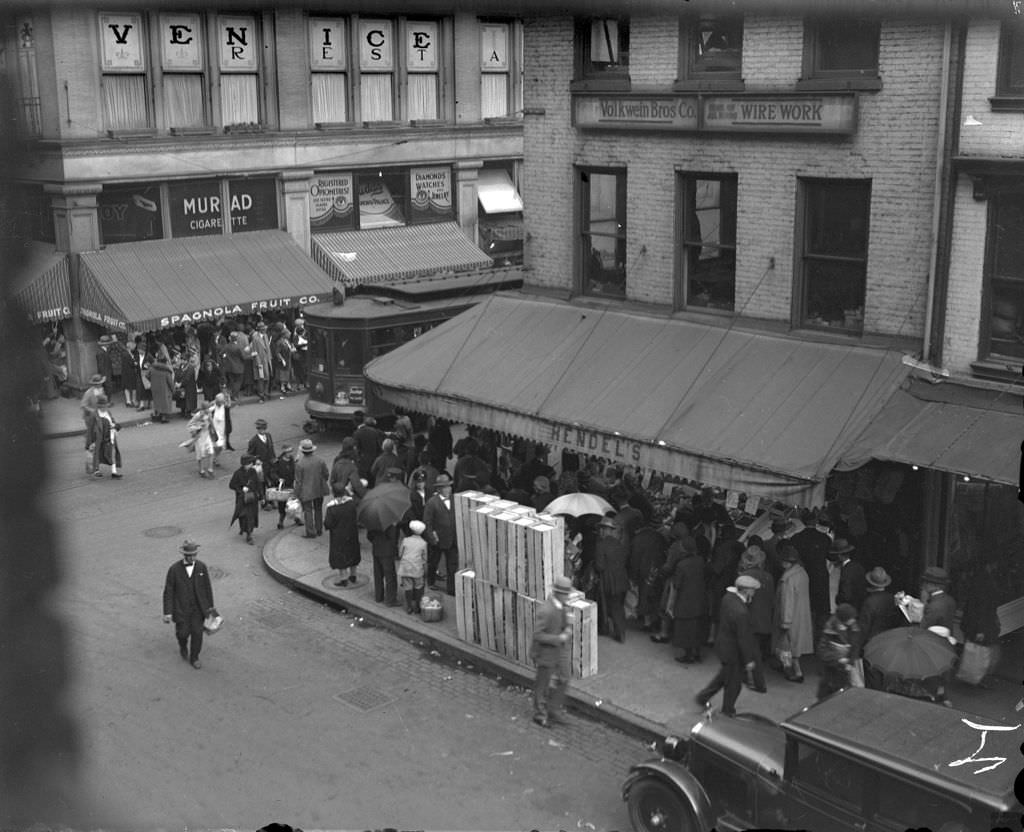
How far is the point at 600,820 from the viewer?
10914 mm

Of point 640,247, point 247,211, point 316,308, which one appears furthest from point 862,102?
point 247,211

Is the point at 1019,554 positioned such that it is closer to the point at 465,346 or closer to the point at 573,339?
the point at 573,339

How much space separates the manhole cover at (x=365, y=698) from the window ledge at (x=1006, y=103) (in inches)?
374

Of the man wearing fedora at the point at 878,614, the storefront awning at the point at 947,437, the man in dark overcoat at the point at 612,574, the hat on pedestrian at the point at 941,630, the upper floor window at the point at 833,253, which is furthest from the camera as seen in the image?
the upper floor window at the point at 833,253

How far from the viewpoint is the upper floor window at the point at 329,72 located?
98.9ft

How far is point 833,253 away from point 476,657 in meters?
7.04

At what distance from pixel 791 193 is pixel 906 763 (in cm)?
936

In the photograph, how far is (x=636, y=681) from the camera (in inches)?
540

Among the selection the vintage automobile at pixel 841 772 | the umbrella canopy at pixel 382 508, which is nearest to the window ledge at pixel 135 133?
the umbrella canopy at pixel 382 508

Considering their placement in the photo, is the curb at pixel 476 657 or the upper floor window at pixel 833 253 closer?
the curb at pixel 476 657

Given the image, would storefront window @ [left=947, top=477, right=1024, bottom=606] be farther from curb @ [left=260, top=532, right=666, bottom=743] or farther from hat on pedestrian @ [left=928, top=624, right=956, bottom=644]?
curb @ [left=260, top=532, right=666, bottom=743]

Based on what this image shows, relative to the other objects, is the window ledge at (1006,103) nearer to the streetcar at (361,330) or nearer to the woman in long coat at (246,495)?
the woman in long coat at (246,495)

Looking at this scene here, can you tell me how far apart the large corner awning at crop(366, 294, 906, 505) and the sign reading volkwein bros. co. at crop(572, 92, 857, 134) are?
2766 mm

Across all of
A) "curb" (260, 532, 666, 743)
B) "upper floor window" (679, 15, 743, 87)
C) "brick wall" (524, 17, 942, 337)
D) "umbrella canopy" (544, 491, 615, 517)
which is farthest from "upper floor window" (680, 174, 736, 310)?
"curb" (260, 532, 666, 743)
